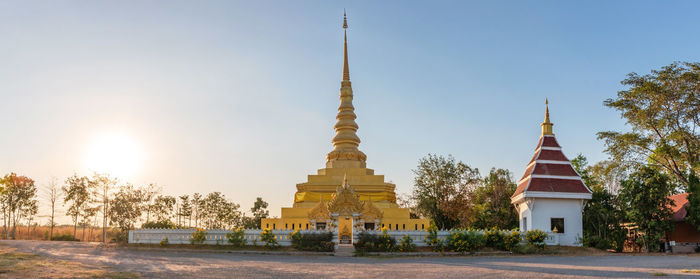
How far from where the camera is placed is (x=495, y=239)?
24.3 m

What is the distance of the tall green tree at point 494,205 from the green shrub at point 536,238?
24.8 ft

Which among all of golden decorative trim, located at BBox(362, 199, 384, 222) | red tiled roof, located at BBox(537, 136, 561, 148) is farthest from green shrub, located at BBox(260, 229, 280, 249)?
red tiled roof, located at BBox(537, 136, 561, 148)

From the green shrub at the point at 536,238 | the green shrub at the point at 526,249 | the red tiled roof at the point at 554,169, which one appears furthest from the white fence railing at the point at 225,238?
the red tiled roof at the point at 554,169

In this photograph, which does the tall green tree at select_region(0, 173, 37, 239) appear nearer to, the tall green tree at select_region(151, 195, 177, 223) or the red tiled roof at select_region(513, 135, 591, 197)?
the tall green tree at select_region(151, 195, 177, 223)

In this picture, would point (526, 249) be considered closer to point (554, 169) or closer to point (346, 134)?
point (554, 169)

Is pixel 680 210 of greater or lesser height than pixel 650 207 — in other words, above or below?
below

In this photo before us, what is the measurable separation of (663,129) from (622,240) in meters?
6.18

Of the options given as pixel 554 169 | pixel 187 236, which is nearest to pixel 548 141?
pixel 554 169

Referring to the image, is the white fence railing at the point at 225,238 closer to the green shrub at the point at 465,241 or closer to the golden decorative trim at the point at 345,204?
the green shrub at the point at 465,241

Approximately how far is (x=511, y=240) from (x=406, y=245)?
4459 mm

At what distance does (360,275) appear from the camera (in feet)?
47.1

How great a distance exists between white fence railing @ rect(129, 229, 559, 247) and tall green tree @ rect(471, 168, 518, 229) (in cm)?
886

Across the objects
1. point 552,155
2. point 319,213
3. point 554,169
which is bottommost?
point 319,213

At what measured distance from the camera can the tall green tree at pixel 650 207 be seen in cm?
2630
